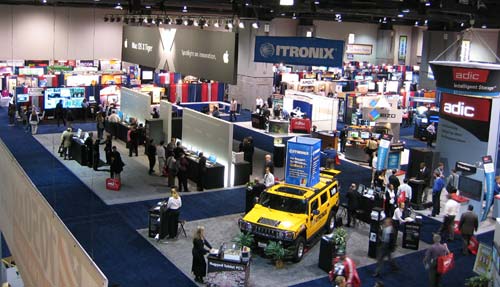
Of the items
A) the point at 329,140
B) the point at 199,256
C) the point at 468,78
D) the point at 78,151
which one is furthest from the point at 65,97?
the point at 199,256

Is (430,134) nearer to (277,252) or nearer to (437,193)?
(437,193)

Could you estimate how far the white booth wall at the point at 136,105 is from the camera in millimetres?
24244

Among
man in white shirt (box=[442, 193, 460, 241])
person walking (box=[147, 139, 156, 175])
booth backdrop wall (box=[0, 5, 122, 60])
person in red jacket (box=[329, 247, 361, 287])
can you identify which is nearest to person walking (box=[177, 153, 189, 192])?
person walking (box=[147, 139, 156, 175])

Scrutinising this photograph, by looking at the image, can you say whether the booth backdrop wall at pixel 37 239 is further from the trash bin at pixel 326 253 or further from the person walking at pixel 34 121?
the person walking at pixel 34 121

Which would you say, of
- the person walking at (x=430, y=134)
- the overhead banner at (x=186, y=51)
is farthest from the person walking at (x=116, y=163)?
the person walking at (x=430, y=134)

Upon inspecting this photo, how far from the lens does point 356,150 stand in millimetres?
23844

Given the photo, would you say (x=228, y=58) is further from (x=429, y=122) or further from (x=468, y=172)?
(x=429, y=122)

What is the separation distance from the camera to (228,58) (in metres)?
16.7

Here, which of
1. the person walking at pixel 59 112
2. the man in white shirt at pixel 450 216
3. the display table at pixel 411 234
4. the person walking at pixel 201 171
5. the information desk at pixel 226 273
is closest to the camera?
the information desk at pixel 226 273

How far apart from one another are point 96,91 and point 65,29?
12354 mm

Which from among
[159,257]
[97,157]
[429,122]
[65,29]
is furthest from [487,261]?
[65,29]

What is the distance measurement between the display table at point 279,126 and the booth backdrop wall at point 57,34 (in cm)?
1795

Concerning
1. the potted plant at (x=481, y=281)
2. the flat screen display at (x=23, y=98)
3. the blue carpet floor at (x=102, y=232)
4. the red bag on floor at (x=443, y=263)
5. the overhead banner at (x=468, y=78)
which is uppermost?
the overhead banner at (x=468, y=78)

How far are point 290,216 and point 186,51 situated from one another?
8315 mm
